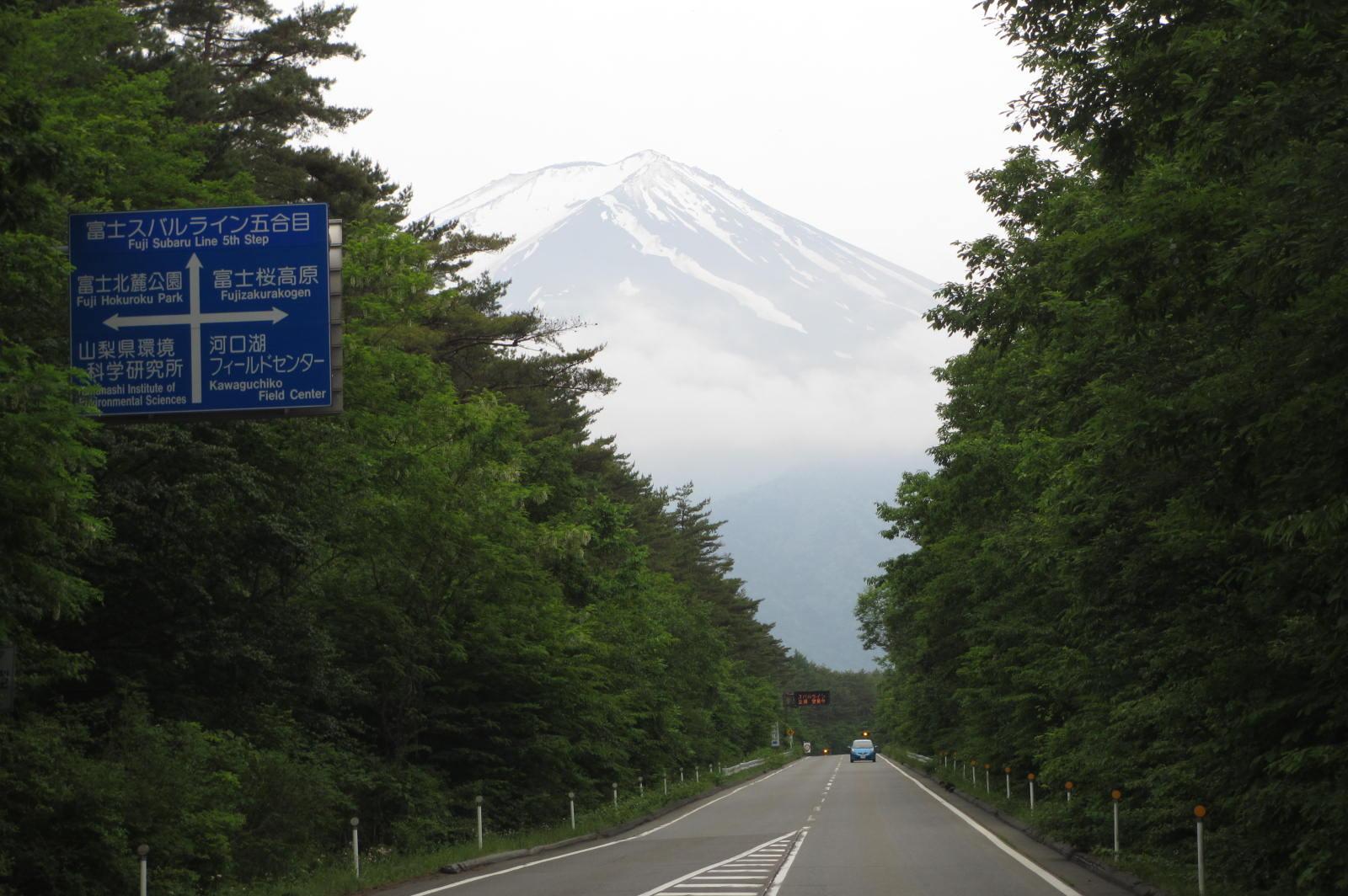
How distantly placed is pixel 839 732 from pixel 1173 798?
169231 mm

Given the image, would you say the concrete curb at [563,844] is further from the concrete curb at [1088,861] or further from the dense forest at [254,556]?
the concrete curb at [1088,861]

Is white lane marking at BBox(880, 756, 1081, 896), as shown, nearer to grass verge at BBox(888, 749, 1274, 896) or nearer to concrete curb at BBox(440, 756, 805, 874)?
grass verge at BBox(888, 749, 1274, 896)

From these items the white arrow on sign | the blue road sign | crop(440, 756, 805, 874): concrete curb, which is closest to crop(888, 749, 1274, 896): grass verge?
crop(440, 756, 805, 874): concrete curb

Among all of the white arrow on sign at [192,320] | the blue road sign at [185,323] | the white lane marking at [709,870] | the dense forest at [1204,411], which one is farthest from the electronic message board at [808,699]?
the white arrow on sign at [192,320]

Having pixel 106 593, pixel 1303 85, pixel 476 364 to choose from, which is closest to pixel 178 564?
pixel 106 593

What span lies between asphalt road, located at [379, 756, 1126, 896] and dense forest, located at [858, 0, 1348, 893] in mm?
1993

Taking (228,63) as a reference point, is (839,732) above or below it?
below

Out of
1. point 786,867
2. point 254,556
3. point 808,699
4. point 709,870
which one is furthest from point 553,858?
point 808,699

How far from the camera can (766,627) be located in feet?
414

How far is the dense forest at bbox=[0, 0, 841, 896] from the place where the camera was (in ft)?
42.8

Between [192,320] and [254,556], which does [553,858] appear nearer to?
[254,556]

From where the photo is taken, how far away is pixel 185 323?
12.9 metres

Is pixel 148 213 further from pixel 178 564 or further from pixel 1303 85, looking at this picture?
pixel 1303 85

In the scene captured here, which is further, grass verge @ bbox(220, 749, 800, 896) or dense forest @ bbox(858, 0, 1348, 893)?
grass verge @ bbox(220, 749, 800, 896)
